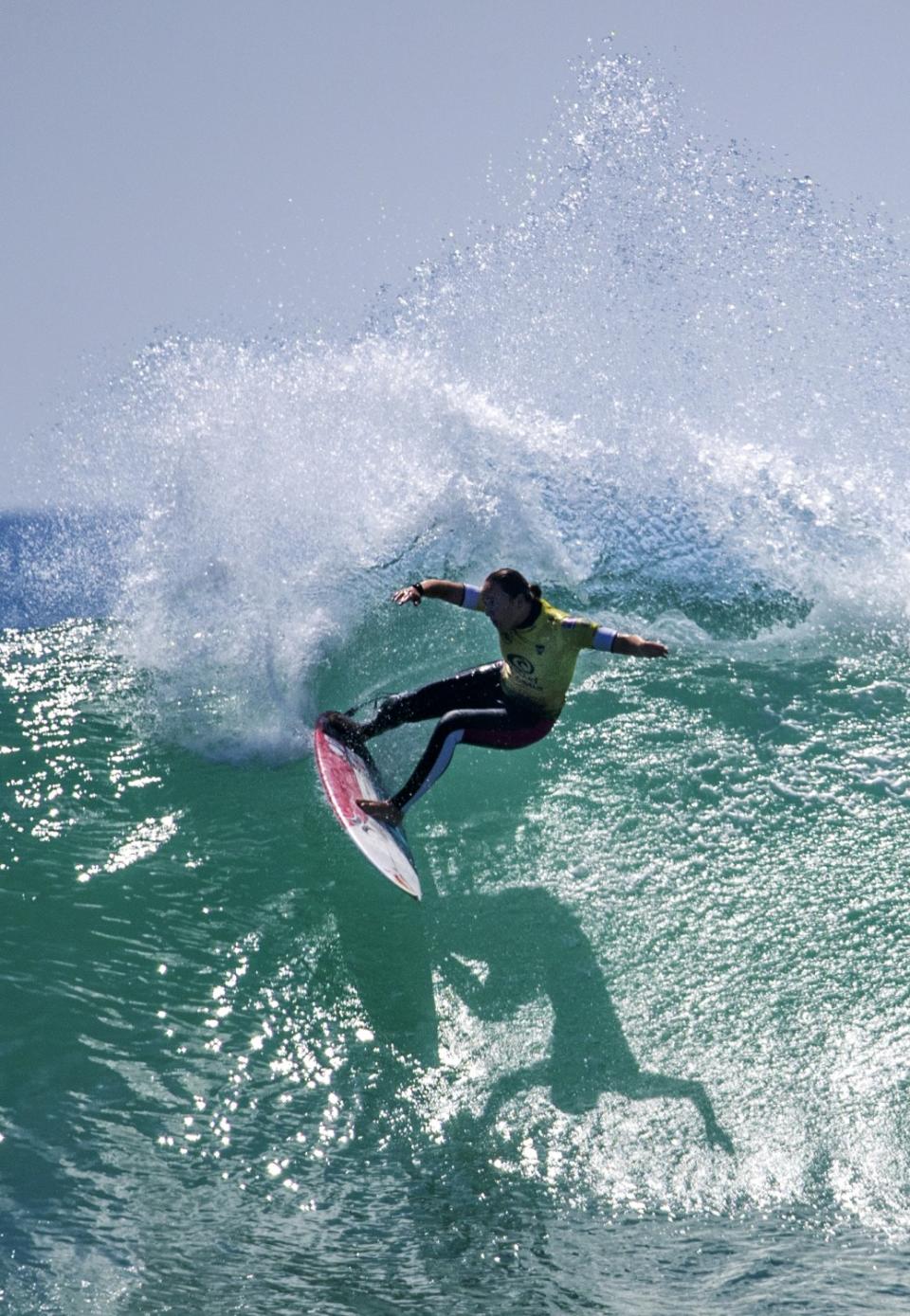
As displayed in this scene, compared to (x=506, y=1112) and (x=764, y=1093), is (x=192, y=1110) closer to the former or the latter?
(x=506, y=1112)

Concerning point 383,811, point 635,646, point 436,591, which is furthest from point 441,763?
point 635,646

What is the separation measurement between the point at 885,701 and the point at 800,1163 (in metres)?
4.31

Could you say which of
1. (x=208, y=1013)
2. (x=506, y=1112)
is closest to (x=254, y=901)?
(x=208, y=1013)

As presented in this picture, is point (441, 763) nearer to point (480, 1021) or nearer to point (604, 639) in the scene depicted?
point (604, 639)

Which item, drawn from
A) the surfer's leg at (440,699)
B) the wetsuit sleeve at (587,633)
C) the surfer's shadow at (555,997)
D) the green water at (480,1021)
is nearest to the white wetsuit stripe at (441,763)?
the surfer's leg at (440,699)

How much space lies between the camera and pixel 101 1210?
4.30 m

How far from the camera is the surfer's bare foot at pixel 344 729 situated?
23.1 ft

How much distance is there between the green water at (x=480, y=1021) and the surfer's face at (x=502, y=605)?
4.57 feet

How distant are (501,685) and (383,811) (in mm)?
972

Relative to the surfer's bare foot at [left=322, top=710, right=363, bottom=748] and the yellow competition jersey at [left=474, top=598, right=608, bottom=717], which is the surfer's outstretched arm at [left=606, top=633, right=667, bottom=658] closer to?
the yellow competition jersey at [left=474, top=598, right=608, bottom=717]

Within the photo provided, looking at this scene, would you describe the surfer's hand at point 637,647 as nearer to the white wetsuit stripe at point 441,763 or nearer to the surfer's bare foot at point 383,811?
the white wetsuit stripe at point 441,763

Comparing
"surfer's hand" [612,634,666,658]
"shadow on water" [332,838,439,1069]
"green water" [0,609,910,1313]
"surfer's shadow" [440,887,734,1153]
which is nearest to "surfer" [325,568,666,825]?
"surfer's hand" [612,634,666,658]

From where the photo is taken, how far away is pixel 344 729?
7.07 metres

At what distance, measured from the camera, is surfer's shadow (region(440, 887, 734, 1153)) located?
5.08 metres
